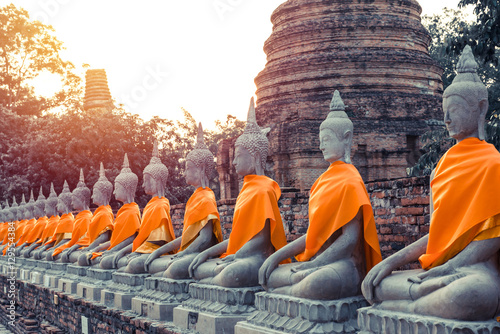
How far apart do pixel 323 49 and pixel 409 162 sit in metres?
3.57

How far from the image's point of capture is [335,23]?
15898mm

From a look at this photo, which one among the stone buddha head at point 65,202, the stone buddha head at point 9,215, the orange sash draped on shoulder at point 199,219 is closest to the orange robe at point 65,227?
the stone buddha head at point 65,202

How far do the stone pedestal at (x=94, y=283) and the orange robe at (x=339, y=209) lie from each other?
4.56 metres

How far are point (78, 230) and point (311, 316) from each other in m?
7.73

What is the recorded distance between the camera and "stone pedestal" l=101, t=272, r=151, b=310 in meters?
7.60

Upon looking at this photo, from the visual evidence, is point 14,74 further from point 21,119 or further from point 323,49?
point 323,49

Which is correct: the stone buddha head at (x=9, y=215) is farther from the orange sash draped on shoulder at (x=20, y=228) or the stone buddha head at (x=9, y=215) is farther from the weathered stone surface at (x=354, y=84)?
the weathered stone surface at (x=354, y=84)

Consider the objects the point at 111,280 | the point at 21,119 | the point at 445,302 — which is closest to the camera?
the point at 445,302

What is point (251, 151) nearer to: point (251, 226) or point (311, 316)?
point (251, 226)

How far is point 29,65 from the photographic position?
33.4m

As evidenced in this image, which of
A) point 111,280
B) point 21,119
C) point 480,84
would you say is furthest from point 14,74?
point 480,84

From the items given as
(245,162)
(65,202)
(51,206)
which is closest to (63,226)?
(65,202)

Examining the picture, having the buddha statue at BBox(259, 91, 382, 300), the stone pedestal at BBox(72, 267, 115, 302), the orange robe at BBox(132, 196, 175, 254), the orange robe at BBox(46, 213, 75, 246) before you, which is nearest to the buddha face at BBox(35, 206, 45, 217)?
the orange robe at BBox(46, 213, 75, 246)

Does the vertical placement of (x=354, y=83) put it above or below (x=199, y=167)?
above
